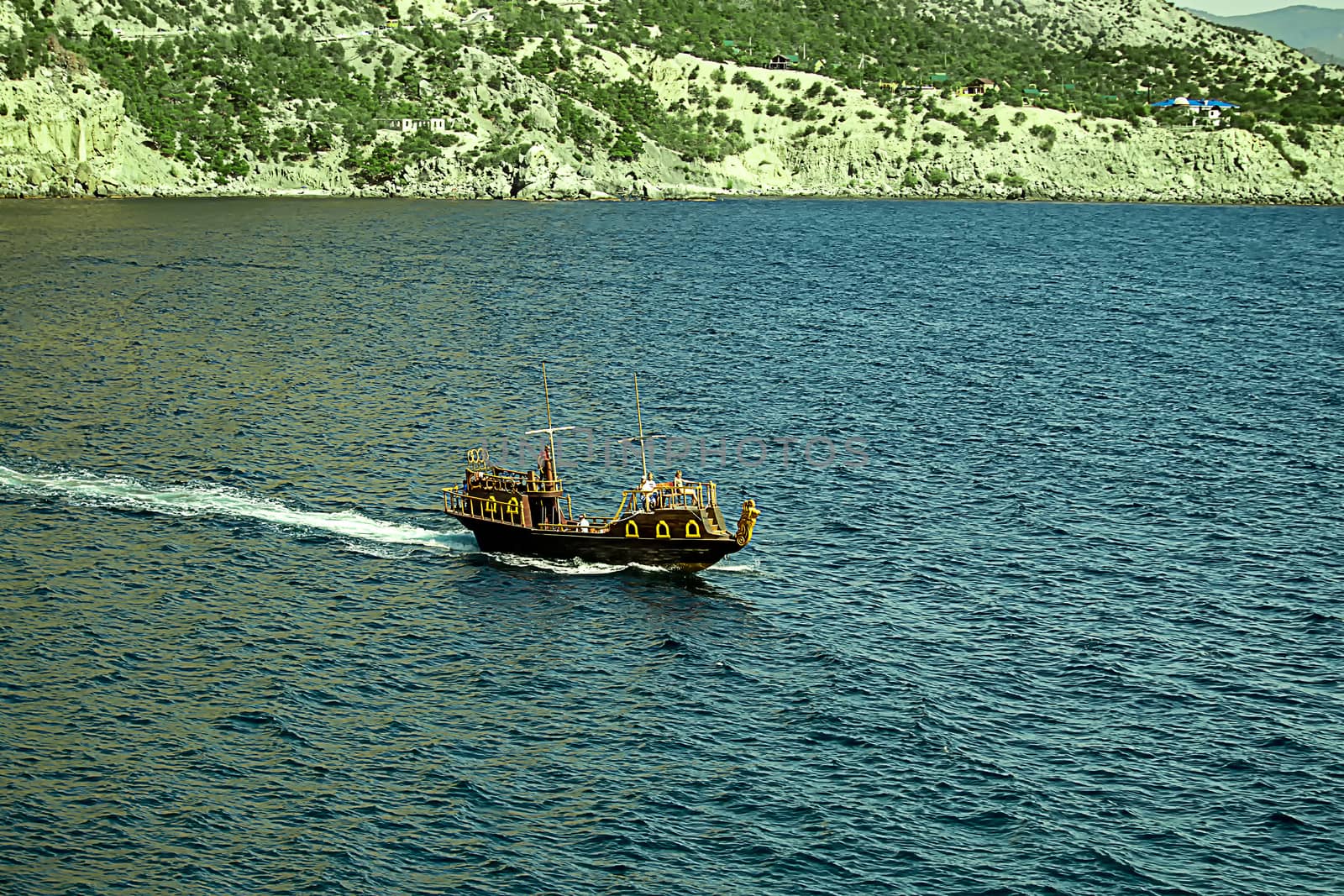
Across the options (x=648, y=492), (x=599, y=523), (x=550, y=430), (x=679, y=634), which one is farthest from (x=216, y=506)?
(x=679, y=634)

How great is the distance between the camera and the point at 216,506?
84375 mm

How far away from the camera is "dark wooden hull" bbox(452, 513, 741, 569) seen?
76625 mm

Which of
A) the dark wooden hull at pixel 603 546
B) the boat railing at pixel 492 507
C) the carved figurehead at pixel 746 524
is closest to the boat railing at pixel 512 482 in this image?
the boat railing at pixel 492 507

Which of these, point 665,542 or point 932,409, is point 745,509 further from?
point 932,409

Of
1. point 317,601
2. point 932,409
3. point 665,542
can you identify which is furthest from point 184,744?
point 932,409

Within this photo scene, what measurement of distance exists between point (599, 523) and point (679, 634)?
1374 cm

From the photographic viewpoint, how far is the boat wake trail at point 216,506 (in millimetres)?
80938

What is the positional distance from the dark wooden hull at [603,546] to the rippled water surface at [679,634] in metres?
0.94

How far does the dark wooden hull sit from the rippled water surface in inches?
36.9

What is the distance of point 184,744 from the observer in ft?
186

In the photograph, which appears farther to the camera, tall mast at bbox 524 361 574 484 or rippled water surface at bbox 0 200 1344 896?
tall mast at bbox 524 361 574 484

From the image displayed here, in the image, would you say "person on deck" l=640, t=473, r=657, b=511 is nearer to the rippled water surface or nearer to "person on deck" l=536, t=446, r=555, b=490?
the rippled water surface

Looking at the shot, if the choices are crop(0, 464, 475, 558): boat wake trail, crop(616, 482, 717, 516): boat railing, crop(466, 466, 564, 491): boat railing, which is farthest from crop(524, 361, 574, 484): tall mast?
crop(0, 464, 475, 558): boat wake trail

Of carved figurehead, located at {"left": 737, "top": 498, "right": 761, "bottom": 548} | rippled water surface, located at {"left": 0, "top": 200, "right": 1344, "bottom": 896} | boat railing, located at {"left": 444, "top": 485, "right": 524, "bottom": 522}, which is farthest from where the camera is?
A: boat railing, located at {"left": 444, "top": 485, "right": 524, "bottom": 522}
